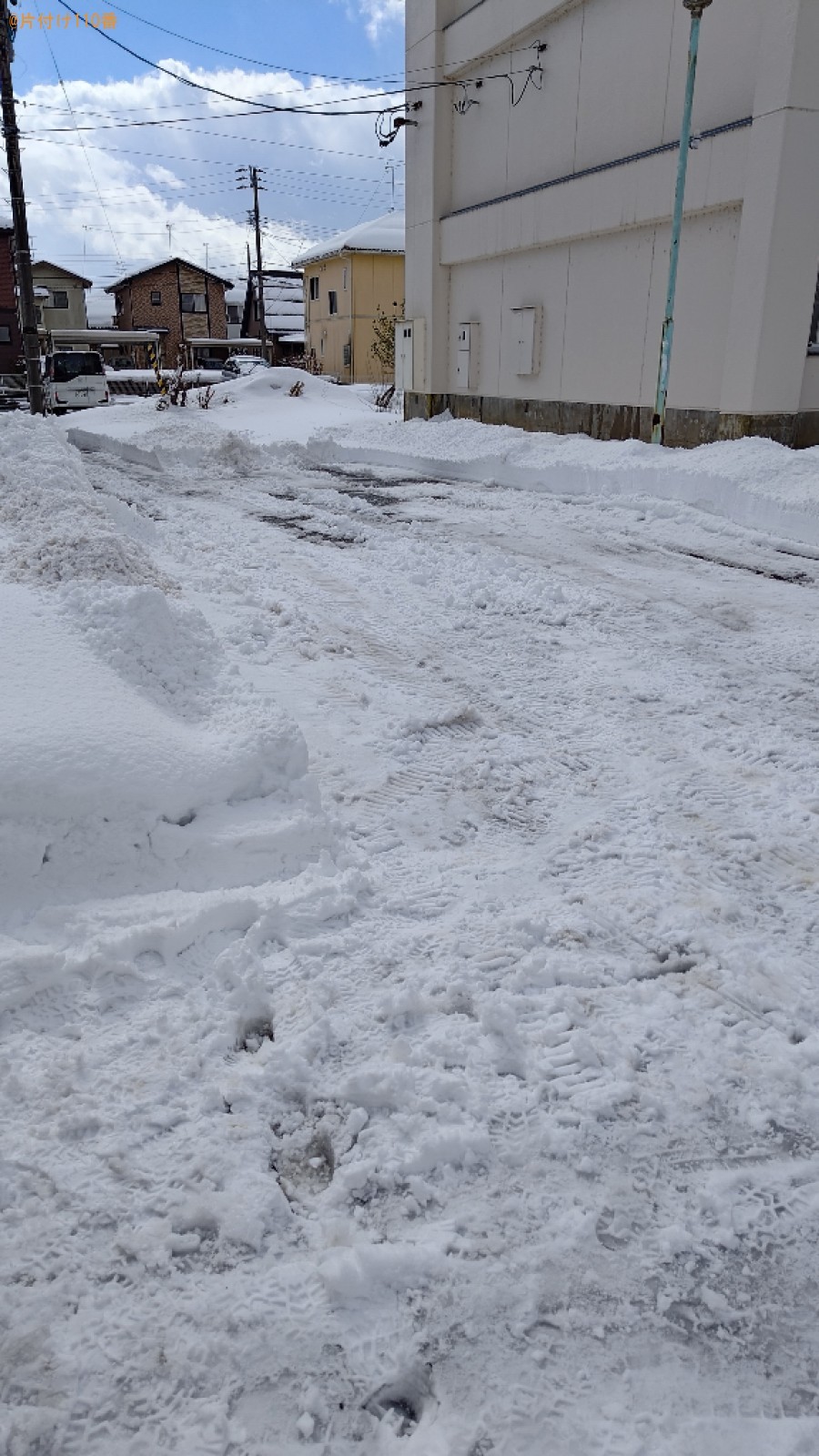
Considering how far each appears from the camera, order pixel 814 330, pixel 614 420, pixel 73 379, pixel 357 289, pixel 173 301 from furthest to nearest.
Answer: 1. pixel 173 301
2. pixel 357 289
3. pixel 73 379
4. pixel 614 420
5. pixel 814 330

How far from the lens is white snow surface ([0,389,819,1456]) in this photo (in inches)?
67.2

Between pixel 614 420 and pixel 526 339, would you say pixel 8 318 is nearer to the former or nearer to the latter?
pixel 526 339

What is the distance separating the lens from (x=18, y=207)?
17.3m

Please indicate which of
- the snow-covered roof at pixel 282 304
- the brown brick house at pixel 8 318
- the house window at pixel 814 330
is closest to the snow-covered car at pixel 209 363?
the snow-covered roof at pixel 282 304

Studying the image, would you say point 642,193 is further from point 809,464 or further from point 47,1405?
point 47,1405

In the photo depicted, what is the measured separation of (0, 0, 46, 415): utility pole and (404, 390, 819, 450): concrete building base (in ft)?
27.1

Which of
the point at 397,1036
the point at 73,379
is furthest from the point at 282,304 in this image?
the point at 397,1036

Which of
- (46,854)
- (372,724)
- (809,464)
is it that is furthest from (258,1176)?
(809,464)

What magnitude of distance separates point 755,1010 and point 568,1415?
127 centimetres

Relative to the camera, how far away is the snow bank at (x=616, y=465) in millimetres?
9508

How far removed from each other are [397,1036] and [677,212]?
12.2 metres

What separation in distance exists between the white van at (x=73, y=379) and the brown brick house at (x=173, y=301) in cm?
2974

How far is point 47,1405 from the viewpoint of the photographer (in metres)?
1.63

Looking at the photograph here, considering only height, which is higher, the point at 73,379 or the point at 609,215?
the point at 609,215
